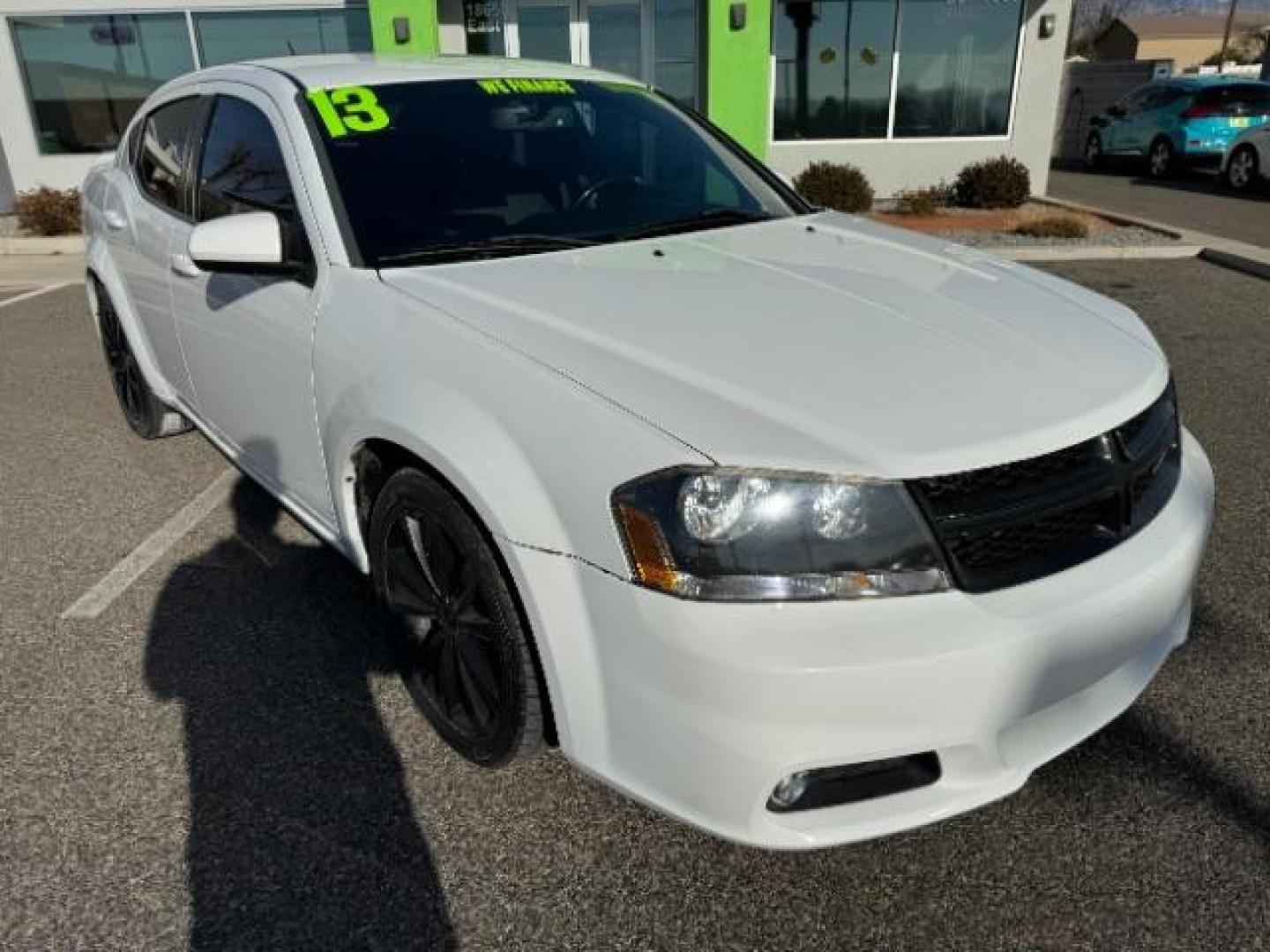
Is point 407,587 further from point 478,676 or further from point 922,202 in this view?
point 922,202

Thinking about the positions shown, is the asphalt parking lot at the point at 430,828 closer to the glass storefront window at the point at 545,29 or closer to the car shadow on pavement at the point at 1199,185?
the glass storefront window at the point at 545,29

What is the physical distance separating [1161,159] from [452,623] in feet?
64.4

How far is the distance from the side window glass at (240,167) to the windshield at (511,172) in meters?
0.20

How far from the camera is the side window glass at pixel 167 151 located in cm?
361

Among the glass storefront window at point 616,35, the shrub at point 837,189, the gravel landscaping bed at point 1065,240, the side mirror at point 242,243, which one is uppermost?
the glass storefront window at point 616,35

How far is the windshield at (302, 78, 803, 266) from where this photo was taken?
106 inches

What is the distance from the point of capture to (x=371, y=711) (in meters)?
2.65

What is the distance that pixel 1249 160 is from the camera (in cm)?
1422

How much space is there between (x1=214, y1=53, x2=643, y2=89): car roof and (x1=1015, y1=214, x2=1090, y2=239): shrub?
7.96 meters

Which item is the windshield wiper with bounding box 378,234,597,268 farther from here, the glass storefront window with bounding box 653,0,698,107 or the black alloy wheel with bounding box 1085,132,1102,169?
the black alloy wheel with bounding box 1085,132,1102,169

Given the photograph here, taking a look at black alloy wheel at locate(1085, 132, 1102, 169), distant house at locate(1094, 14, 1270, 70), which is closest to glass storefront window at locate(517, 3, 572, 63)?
black alloy wheel at locate(1085, 132, 1102, 169)

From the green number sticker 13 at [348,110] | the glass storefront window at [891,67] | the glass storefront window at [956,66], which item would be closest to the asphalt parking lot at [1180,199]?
the glass storefront window at [956,66]

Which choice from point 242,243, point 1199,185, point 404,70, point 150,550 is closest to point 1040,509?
point 242,243

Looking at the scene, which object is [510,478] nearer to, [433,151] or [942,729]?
[942,729]
